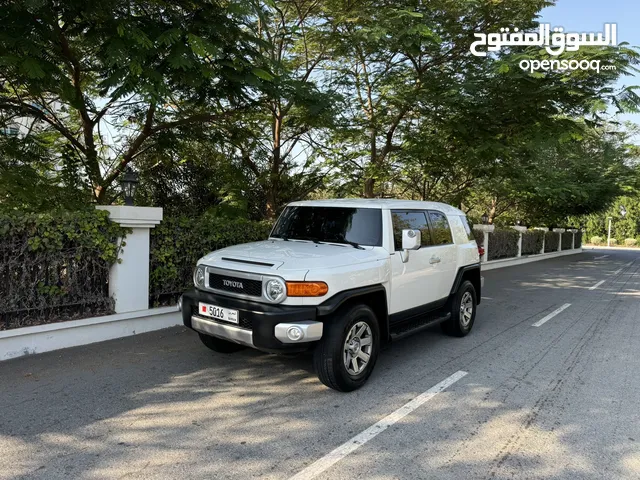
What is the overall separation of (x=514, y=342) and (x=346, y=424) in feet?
12.0

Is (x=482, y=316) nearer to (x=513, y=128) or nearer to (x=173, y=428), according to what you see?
(x=513, y=128)

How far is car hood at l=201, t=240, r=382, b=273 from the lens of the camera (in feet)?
13.6

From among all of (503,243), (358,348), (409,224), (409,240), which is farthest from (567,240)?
(358,348)

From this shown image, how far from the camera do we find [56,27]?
564 cm

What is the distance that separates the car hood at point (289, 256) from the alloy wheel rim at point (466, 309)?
2.35 meters

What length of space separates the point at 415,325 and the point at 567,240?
30.9 m

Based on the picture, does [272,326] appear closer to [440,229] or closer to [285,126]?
[440,229]

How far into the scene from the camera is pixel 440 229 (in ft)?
19.9

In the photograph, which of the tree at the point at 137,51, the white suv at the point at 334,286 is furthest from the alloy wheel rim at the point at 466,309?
the tree at the point at 137,51

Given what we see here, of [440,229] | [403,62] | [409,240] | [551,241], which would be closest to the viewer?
[409,240]

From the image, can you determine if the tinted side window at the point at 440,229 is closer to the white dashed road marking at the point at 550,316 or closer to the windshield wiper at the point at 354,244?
the windshield wiper at the point at 354,244

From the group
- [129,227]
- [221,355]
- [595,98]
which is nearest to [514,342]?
[221,355]

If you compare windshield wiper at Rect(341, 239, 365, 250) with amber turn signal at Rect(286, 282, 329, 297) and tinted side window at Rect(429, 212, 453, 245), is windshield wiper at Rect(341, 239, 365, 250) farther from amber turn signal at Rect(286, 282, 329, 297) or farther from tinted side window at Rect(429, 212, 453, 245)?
tinted side window at Rect(429, 212, 453, 245)

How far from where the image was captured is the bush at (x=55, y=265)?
16.5 ft
